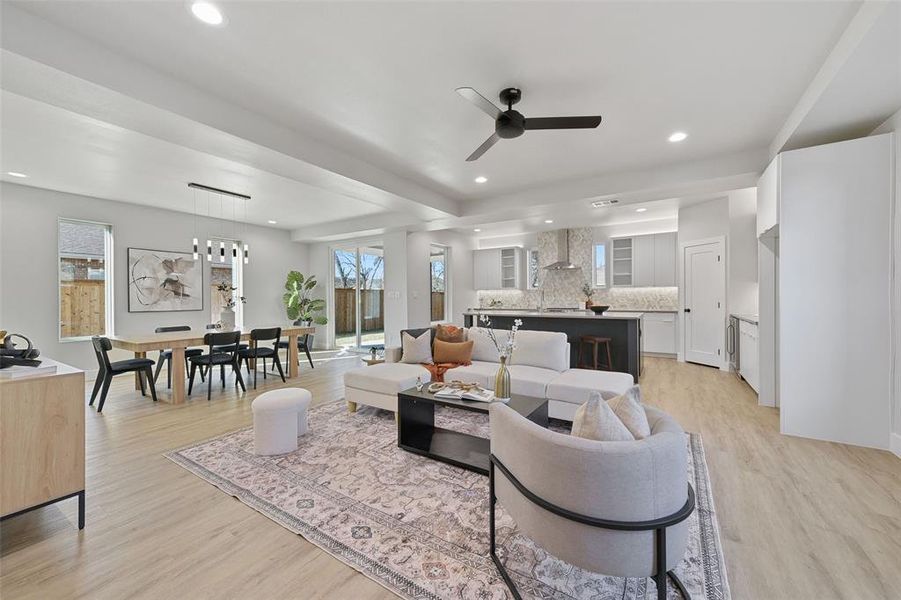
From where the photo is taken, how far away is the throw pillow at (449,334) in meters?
4.45

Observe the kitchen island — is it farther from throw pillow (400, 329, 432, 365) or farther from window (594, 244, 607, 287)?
window (594, 244, 607, 287)

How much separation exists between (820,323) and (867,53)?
2.08 m

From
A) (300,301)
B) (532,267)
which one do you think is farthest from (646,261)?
(300,301)

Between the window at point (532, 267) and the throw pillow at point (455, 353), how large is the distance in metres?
5.04

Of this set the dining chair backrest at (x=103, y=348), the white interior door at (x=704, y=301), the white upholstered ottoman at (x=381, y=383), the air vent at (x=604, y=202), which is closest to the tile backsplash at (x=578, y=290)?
the white interior door at (x=704, y=301)

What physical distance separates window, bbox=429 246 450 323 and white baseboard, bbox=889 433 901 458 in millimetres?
6963

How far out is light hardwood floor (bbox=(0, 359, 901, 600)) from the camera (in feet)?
5.25

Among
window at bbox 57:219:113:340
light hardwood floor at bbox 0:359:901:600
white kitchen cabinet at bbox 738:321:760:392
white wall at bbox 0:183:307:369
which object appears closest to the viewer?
light hardwood floor at bbox 0:359:901:600

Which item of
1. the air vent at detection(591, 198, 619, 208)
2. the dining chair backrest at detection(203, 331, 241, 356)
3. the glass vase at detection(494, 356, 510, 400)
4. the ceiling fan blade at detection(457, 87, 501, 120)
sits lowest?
the glass vase at detection(494, 356, 510, 400)

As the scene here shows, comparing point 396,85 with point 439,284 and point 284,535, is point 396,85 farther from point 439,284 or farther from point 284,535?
point 439,284

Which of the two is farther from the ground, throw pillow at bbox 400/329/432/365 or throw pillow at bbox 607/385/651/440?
throw pillow at bbox 607/385/651/440

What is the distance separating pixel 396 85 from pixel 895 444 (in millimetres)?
4792

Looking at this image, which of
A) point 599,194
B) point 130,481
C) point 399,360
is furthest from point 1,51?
point 599,194

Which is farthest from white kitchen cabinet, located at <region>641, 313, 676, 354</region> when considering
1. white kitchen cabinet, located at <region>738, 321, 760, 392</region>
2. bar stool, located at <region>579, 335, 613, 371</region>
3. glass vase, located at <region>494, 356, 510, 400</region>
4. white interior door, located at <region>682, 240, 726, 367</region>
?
glass vase, located at <region>494, 356, 510, 400</region>
